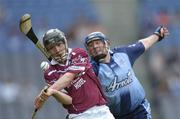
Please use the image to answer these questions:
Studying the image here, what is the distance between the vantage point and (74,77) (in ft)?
27.3

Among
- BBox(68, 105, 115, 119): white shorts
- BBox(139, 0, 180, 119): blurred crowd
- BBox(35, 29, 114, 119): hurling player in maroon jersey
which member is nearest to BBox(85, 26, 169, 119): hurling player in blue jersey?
BBox(35, 29, 114, 119): hurling player in maroon jersey

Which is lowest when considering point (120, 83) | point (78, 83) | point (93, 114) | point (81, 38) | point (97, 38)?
point (93, 114)

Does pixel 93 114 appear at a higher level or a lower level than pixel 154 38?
lower

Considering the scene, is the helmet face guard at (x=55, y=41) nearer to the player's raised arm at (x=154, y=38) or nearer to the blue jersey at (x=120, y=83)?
the blue jersey at (x=120, y=83)

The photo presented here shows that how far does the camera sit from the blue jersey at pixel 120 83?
9.24 meters

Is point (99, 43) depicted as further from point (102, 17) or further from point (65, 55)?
point (102, 17)

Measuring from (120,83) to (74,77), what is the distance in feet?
3.82

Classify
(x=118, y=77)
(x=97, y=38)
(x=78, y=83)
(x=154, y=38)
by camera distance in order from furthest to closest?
(x=154, y=38), (x=118, y=77), (x=97, y=38), (x=78, y=83)

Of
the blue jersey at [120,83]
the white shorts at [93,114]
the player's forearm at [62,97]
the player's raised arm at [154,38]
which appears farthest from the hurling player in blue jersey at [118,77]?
the player's forearm at [62,97]

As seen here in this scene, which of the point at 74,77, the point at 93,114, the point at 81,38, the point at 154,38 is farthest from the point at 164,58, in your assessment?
the point at 74,77

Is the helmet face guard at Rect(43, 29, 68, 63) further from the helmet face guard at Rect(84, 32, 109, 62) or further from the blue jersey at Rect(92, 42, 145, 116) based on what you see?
the blue jersey at Rect(92, 42, 145, 116)

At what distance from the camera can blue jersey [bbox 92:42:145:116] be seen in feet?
30.3

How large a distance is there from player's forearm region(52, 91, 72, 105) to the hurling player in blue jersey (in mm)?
925

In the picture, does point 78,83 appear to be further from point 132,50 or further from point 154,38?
point 154,38
